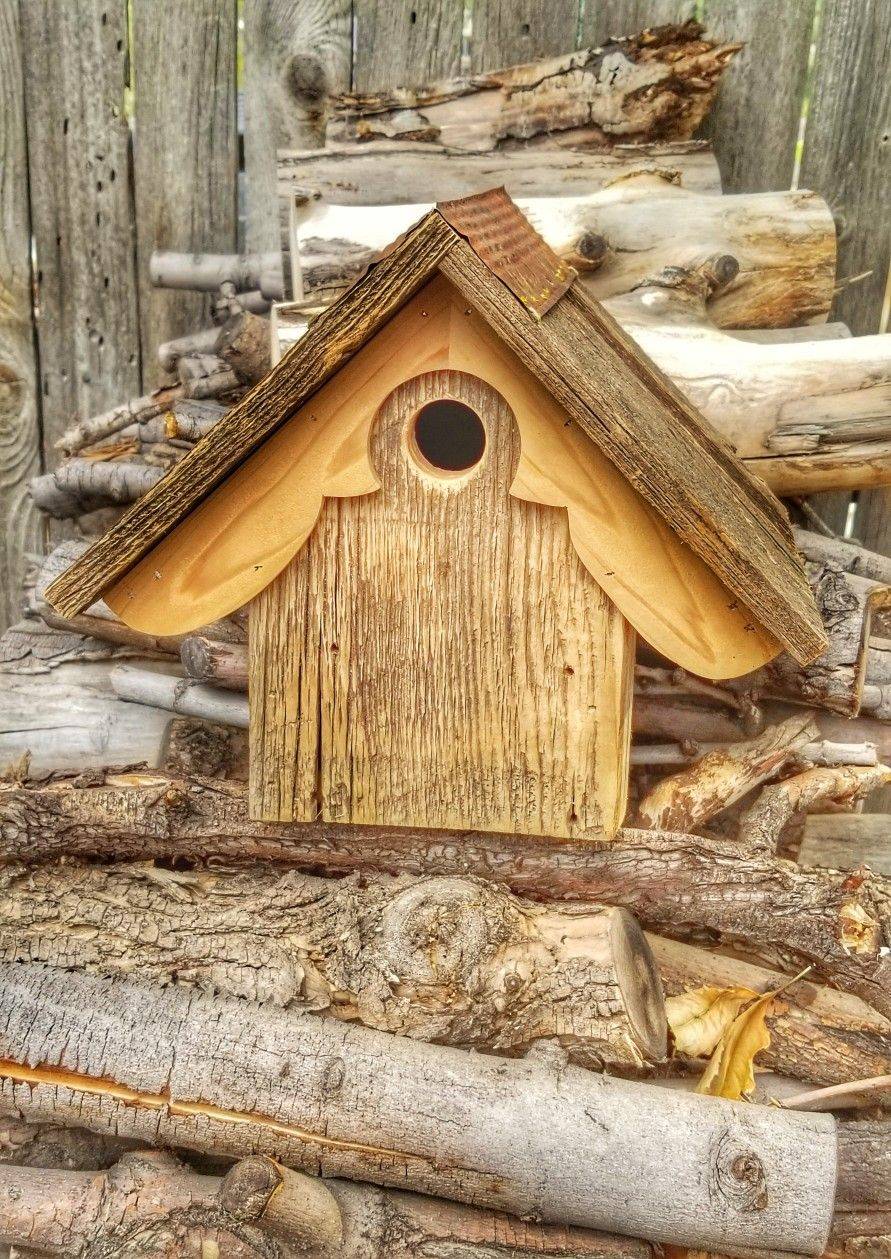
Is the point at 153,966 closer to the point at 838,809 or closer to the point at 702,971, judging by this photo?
the point at 702,971

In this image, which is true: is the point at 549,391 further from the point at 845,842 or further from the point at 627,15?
the point at 627,15

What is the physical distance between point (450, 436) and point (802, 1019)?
125 centimetres

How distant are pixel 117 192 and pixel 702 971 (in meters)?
2.32

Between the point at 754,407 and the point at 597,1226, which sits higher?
the point at 754,407

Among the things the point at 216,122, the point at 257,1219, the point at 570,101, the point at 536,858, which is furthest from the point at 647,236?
the point at 257,1219

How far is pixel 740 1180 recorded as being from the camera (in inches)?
60.1

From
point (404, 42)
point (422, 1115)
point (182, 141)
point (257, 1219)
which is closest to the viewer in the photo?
point (257, 1219)

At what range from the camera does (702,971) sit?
1.91 m

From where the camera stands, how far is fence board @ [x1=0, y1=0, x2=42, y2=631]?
2.52 metres

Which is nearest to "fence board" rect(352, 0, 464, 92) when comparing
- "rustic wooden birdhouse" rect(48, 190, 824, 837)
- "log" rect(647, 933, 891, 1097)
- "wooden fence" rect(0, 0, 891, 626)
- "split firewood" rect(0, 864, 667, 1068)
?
"wooden fence" rect(0, 0, 891, 626)

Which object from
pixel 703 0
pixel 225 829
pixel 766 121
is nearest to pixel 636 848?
pixel 225 829

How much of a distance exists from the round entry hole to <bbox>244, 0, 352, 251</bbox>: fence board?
98cm

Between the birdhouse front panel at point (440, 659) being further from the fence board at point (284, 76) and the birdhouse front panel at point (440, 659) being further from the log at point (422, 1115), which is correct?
the fence board at point (284, 76)

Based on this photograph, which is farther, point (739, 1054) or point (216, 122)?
point (216, 122)
